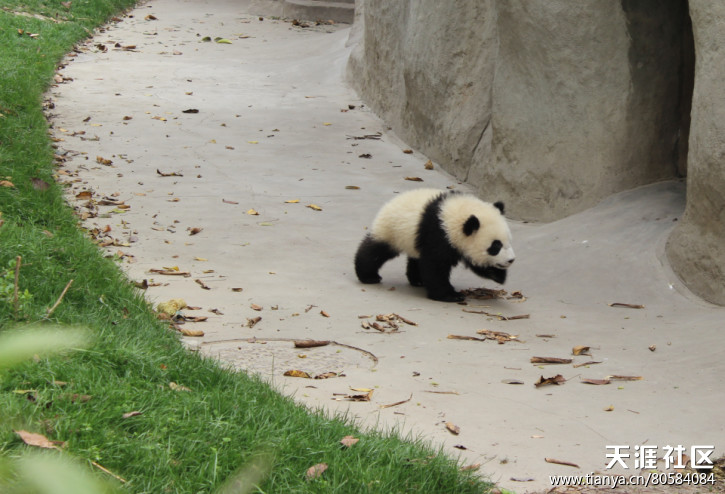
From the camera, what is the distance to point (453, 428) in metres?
4.54

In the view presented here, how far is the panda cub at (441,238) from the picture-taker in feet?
24.0

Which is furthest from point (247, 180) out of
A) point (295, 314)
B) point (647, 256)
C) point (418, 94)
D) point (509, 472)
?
point (509, 472)

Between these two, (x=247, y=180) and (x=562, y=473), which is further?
(x=247, y=180)

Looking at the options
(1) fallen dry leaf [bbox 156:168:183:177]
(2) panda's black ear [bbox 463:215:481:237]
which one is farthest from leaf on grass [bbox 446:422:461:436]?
(1) fallen dry leaf [bbox 156:168:183:177]

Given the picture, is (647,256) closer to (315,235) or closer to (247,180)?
(315,235)

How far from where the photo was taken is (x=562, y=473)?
4086mm

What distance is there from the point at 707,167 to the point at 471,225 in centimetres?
200

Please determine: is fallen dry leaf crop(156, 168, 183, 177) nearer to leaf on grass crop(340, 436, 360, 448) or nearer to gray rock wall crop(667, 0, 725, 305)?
gray rock wall crop(667, 0, 725, 305)

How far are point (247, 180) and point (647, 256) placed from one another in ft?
16.8

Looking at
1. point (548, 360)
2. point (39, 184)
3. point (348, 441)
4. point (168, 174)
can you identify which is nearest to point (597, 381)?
point (548, 360)

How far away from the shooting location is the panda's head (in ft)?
23.9

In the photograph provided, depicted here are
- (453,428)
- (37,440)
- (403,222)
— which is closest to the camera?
(37,440)

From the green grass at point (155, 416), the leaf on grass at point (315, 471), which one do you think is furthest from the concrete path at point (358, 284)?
the leaf on grass at point (315, 471)

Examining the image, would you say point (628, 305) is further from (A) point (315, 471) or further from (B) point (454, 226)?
(A) point (315, 471)
